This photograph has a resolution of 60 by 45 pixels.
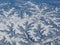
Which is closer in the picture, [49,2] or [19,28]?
[19,28]

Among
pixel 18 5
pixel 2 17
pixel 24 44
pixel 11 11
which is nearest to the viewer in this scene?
pixel 24 44

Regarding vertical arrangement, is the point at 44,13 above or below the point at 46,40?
above

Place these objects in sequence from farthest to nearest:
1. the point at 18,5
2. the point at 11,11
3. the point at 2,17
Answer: the point at 18,5
the point at 11,11
the point at 2,17

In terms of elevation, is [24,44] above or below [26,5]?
below

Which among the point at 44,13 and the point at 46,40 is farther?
the point at 44,13

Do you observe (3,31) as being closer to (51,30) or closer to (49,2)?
(51,30)

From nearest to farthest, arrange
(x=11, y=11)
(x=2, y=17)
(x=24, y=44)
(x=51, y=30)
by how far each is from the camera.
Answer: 1. (x=24, y=44)
2. (x=51, y=30)
3. (x=2, y=17)
4. (x=11, y=11)

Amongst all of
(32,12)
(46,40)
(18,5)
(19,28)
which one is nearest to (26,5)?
(18,5)

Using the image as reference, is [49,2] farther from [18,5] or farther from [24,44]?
[24,44]

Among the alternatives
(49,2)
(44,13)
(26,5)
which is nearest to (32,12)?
(44,13)
